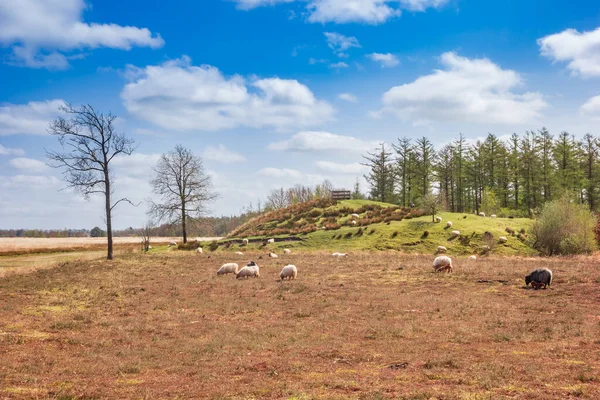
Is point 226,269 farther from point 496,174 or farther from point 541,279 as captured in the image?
point 496,174

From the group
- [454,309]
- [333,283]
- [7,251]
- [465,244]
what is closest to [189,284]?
[333,283]

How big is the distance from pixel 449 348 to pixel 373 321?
4.21 metres

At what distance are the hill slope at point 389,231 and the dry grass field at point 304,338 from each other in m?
20.9

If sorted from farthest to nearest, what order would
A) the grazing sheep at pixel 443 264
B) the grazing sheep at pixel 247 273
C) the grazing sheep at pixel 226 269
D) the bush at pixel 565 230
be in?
1. the bush at pixel 565 230
2. the grazing sheep at pixel 226 269
3. the grazing sheep at pixel 443 264
4. the grazing sheep at pixel 247 273

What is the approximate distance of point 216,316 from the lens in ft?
61.0

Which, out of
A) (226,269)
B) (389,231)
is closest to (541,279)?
(226,269)

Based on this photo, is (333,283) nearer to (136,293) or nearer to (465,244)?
(136,293)

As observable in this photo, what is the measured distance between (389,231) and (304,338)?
4153 centimetres

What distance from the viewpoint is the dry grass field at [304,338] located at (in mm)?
9633

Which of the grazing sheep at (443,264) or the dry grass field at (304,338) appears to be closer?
the dry grass field at (304,338)

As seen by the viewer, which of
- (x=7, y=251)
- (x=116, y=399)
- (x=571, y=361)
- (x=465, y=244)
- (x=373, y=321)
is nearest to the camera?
(x=116, y=399)

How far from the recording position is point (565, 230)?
1786 inches

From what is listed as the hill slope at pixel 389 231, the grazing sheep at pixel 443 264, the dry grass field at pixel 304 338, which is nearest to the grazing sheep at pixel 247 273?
the dry grass field at pixel 304 338

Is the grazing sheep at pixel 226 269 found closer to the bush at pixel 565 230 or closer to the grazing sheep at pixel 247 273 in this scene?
the grazing sheep at pixel 247 273
